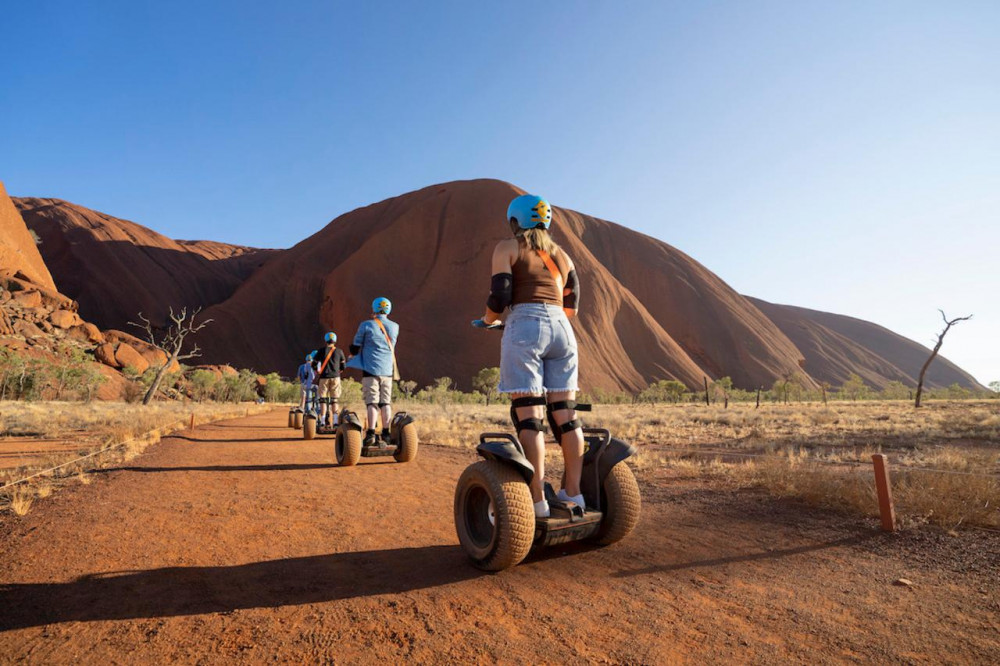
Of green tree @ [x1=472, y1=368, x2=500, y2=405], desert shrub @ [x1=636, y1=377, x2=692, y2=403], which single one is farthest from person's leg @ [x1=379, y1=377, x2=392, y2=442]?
desert shrub @ [x1=636, y1=377, x2=692, y2=403]

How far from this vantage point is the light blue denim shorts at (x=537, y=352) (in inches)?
128

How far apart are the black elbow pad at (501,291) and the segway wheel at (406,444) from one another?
5112 millimetres

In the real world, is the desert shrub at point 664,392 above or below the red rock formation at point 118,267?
below

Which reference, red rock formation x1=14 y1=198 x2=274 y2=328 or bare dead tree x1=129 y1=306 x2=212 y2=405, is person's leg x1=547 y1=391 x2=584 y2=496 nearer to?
bare dead tree x1=129 y1=306 x2=212 y2=405

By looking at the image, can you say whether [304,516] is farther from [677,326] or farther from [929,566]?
[677,326]

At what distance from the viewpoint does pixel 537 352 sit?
328 centimetres

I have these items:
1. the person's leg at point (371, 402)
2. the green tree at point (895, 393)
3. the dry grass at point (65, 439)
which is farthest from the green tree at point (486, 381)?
the green tree at point (895, 393)

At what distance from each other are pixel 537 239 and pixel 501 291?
1.72 ft

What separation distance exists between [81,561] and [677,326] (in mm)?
87888

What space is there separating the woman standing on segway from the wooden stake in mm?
2839

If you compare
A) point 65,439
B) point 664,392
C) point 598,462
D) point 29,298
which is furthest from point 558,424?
point 664,392

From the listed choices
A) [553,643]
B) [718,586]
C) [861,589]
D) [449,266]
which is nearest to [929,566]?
[861,589]

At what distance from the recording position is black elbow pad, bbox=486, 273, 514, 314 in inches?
132

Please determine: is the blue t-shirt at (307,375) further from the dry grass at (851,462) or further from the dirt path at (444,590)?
the dirt path at (444,590)
